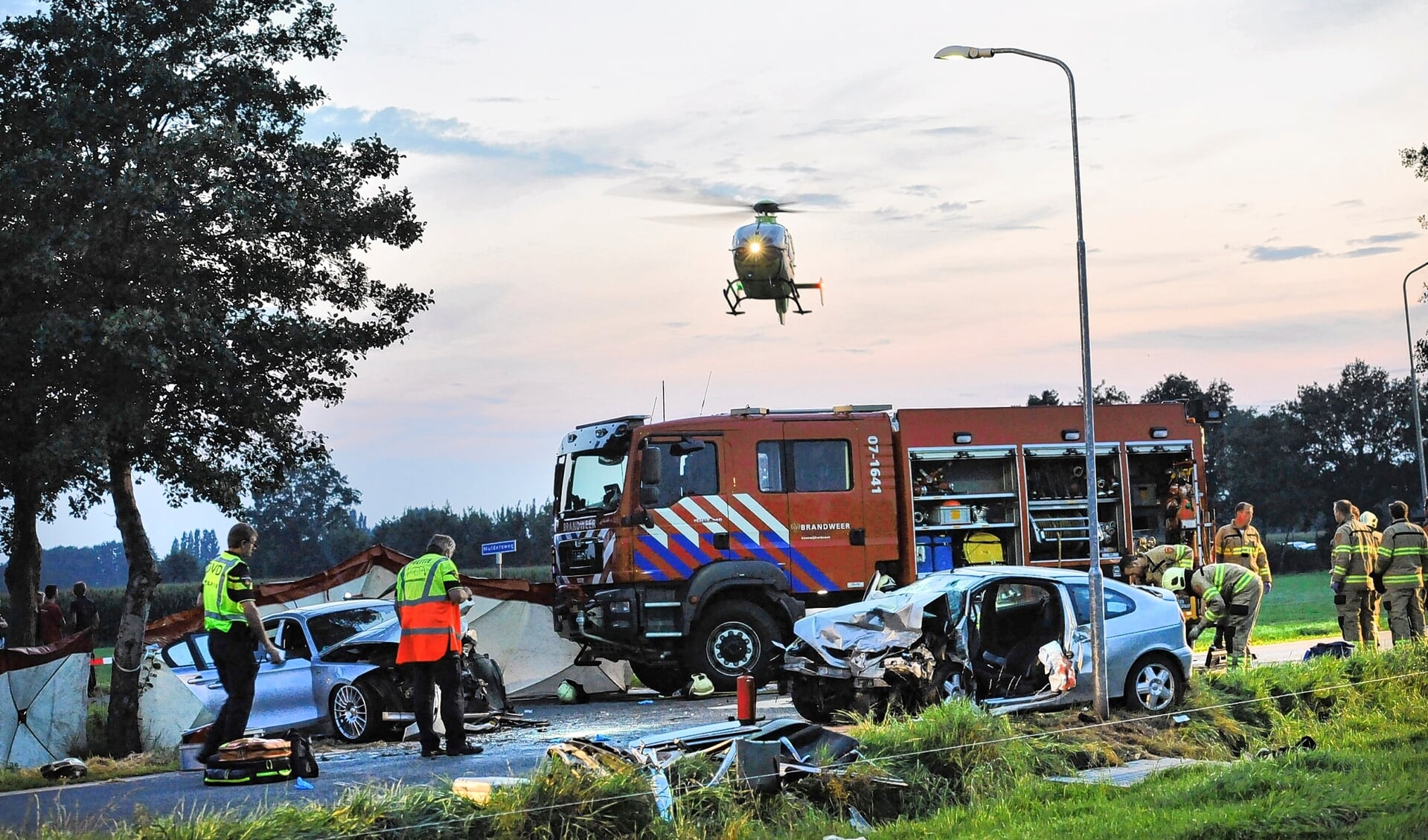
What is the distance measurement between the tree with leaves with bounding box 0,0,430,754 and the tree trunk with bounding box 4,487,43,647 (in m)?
7.62

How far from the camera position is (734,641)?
650 inches

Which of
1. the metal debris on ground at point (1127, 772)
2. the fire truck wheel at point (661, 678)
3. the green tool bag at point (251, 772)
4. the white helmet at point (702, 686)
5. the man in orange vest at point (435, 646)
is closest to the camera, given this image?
the metal debris on ground at point (1127, 772)

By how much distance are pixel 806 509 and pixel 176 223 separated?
763cm

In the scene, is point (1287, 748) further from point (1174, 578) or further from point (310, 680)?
point (310, 680)

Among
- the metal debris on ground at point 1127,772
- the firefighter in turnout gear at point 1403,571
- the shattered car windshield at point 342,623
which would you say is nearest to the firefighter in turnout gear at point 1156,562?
the firefighter in turnout gear at point 1403,571

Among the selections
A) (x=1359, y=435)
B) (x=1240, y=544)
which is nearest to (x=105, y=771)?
(x=1240, y=544)

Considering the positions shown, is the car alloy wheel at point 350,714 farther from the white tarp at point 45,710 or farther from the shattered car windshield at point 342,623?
the white tarp at point 45,710

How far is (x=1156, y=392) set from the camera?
9119 cm

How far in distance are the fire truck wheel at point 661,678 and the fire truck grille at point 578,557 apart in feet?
4.22

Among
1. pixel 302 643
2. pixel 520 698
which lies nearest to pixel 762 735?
pixel 302 643

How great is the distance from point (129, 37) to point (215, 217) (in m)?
2.28

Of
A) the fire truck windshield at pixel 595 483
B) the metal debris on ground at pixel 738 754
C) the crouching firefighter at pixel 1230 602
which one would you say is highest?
the fire truck windshield at pixel 595 483

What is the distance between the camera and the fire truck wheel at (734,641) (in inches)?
643

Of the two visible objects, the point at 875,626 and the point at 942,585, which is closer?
the point at 875,626
